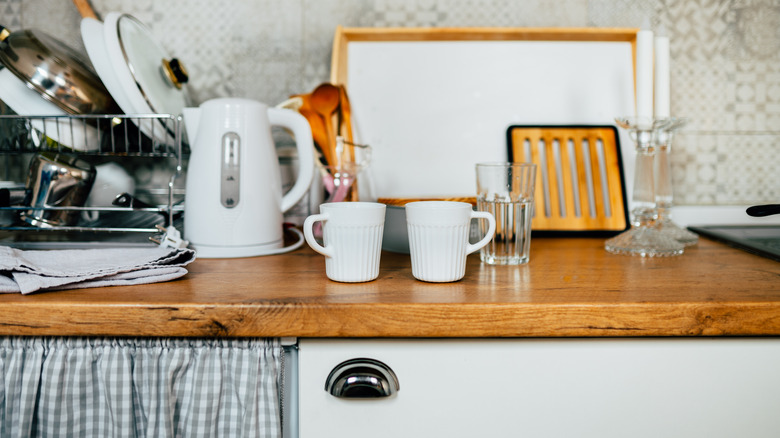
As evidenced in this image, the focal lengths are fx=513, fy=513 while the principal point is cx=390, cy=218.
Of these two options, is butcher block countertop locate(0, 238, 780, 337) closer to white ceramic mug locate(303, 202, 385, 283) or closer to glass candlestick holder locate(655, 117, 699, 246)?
white ceramic mug locate(303, 202, 385, 283)

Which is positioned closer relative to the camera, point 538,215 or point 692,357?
point 692,357

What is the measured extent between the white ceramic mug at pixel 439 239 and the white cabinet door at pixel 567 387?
107 millimetres

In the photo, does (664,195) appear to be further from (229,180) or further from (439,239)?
(229,180)

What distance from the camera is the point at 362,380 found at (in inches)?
21.8

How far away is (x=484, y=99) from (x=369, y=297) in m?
0.65

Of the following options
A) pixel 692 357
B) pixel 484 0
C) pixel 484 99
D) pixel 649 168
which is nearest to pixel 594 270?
pixel 692 357

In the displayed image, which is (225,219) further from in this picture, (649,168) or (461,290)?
(649,168)

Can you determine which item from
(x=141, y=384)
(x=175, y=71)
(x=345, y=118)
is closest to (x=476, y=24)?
(x=345, y=118)

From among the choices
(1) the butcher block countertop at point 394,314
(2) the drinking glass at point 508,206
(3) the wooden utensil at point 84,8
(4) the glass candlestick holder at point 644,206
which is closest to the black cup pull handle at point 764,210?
(4) the glass candlestick holder at point 644,206

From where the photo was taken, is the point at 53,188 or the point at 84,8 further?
the point at 84,8

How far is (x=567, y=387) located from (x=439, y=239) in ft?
0.73

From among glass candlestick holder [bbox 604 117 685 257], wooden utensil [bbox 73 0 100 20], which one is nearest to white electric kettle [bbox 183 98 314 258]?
wooden utensil [bbox 73 0 100 20]

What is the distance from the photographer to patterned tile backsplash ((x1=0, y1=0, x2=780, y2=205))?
112 cm

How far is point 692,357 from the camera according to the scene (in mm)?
566
